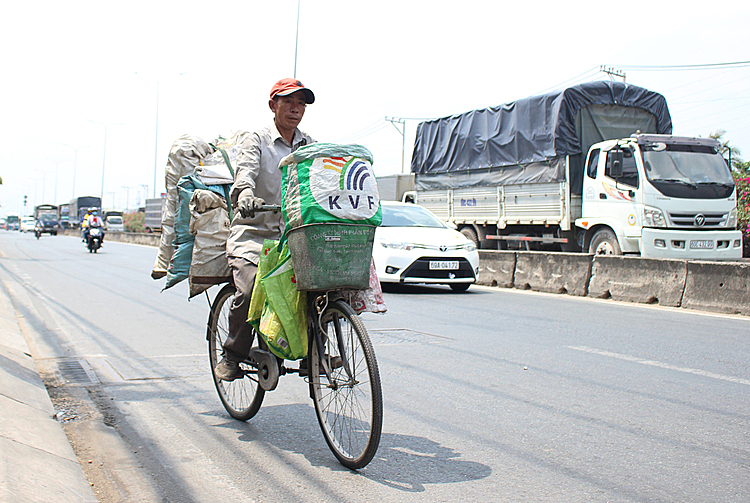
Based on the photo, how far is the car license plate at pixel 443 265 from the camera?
1252cm

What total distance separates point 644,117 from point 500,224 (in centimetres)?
440

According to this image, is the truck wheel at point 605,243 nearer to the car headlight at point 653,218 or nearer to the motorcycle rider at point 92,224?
the car headlight at point 653,218

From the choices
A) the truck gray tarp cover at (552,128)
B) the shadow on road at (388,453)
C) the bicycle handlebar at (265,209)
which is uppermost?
the truck gray tarp cover at (552,128)

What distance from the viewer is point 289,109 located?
4.34 m

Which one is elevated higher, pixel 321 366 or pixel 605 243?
pixel 605 243

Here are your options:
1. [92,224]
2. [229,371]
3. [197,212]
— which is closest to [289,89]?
[197,212]

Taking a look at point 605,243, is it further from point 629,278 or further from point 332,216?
point 332,216

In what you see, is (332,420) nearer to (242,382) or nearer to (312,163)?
(242,382)

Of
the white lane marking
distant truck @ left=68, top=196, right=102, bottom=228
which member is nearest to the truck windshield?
the white lane marking

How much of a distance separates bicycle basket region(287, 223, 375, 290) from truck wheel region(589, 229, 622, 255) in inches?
483

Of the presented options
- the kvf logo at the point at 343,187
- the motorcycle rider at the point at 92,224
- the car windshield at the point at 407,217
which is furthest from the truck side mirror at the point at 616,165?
the motorcycle rider at the point at 92,224

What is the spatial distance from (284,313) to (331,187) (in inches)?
28.9

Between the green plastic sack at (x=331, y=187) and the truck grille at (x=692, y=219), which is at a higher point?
the truck grille at (x=692, y=219)

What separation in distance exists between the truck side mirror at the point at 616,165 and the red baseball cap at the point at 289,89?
11.7 meters
